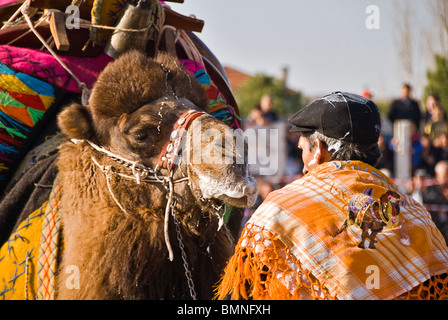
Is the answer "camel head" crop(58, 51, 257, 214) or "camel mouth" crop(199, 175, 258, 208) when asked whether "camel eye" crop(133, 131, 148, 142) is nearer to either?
"camel head" crop(58, 51, 257, 214)

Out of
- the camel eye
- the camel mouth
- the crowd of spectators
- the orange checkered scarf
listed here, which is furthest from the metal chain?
the crowd of spectators

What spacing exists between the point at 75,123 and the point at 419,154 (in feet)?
26.3

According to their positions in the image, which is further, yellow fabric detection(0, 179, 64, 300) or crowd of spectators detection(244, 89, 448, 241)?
crowd of spectators detection(244, 89, 448, 241)

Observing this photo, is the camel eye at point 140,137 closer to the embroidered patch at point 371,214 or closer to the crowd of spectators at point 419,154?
the embroidered patch at point 371,214

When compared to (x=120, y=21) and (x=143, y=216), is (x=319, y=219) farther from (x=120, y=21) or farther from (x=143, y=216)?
(x=120, y=21)

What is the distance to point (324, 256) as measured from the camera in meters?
2.47

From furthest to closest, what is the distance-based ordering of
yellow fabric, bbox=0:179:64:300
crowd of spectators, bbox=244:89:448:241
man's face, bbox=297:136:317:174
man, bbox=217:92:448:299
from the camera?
crowd of spectators, bbox=244:89:448:241
yellow fabric, bbox=0:179:64:300
man's face, bbox=297:136:317:174
man, bbox=217:92:448:299

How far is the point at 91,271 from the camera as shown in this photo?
3.05 meters

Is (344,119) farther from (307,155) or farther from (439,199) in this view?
(439,199)

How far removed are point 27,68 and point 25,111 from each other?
26 centimetres

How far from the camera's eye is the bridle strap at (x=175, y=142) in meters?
3.02

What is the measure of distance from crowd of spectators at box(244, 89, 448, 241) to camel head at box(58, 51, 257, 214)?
18.7 ft

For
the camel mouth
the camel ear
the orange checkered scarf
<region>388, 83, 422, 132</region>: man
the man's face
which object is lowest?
<region>388, 83, 422, 132</region>: man

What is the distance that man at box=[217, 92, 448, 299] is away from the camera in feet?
8.07
